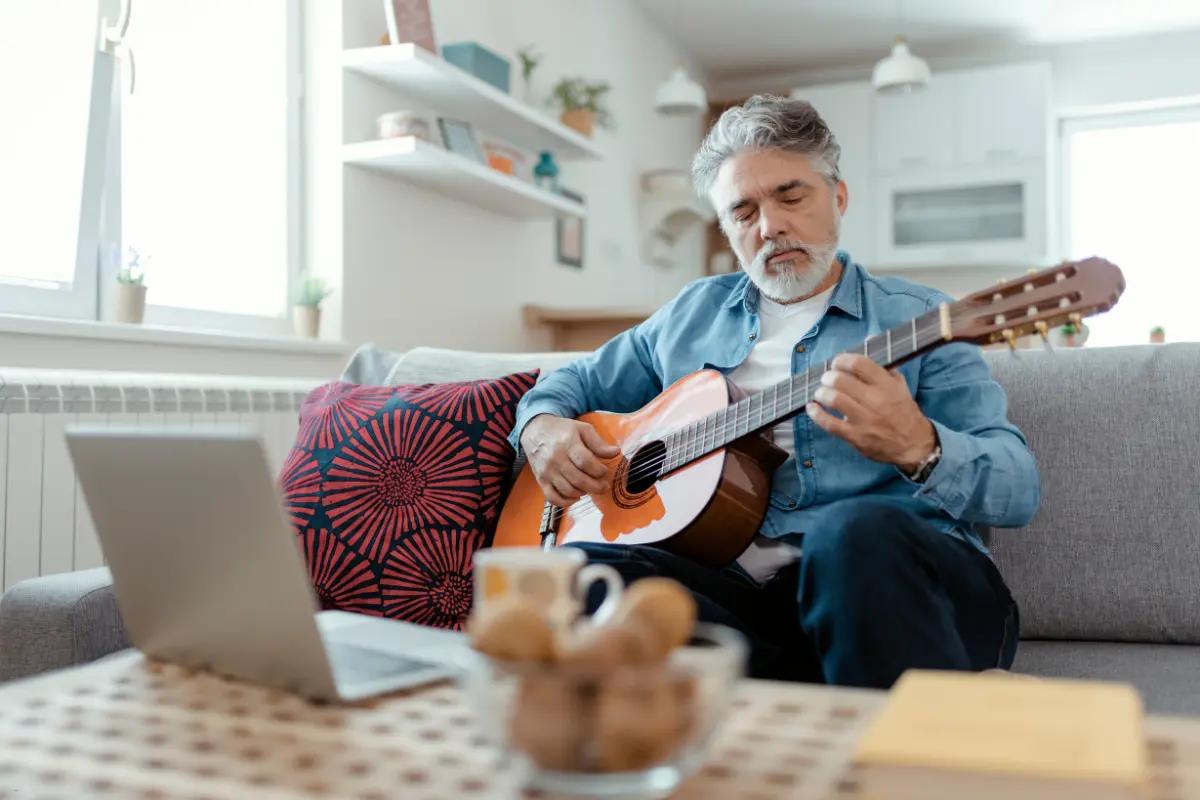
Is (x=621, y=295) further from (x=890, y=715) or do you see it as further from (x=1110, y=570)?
(x=890, y=715)

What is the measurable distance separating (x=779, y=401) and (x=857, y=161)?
186 inches

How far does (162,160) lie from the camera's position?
106 inches

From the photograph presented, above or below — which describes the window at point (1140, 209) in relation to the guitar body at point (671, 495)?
above

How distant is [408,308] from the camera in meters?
3.40

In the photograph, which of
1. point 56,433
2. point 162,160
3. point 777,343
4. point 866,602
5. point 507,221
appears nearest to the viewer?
point 866,602

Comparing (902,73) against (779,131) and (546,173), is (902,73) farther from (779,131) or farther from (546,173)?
(779,131)

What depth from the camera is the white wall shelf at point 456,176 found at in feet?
9.88

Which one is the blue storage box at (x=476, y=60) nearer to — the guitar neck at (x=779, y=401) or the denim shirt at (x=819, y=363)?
the denim shirt at (x=819, y=363)

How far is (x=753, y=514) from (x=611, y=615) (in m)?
0.83

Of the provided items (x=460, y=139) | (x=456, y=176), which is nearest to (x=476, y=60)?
(x=460, y=139)

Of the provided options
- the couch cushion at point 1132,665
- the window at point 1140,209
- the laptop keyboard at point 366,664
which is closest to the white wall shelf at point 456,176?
the couch cushion at point 1132,665

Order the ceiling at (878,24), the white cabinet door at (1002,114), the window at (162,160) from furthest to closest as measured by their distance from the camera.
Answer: the white cabinet door at (1002,114)
the ceiling at (878,24)
the window at (162,160)

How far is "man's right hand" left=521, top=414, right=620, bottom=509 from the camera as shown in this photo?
61.1 inches

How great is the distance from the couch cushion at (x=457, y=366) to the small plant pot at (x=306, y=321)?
1.03 meters
